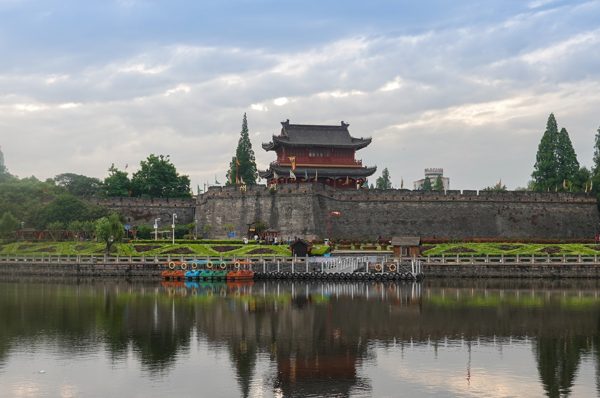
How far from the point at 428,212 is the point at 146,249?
2849 centimetres

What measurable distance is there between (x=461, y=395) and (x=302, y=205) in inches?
1780

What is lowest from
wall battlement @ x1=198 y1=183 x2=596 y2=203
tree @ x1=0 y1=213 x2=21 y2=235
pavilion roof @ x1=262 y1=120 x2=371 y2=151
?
tree @ x1=0 y1=213 x2=21 y2=235

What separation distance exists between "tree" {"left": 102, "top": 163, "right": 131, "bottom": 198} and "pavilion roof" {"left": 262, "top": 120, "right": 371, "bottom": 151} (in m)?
16.5

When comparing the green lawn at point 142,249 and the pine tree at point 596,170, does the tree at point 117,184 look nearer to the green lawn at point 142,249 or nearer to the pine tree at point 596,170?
the green lawn at point 142,249

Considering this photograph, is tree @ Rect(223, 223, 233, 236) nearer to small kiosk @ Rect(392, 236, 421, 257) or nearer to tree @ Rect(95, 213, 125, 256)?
tree @ Rect(95, 213, 125, 256)

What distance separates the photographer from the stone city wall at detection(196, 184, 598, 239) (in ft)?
211

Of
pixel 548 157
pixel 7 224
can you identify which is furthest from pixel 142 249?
pixel 548 157

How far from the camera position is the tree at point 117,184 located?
245 ft

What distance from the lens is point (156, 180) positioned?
251 feet

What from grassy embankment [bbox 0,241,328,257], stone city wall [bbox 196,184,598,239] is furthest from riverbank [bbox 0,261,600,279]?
stone city wall [bbox 196,184,598,239]

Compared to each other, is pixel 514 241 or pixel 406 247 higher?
pixel 514 241

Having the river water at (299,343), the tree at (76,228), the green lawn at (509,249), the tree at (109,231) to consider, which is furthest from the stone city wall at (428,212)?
the river water at (299,343)

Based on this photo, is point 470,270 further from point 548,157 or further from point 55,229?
point 55,229

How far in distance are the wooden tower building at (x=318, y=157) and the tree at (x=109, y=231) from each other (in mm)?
20355
